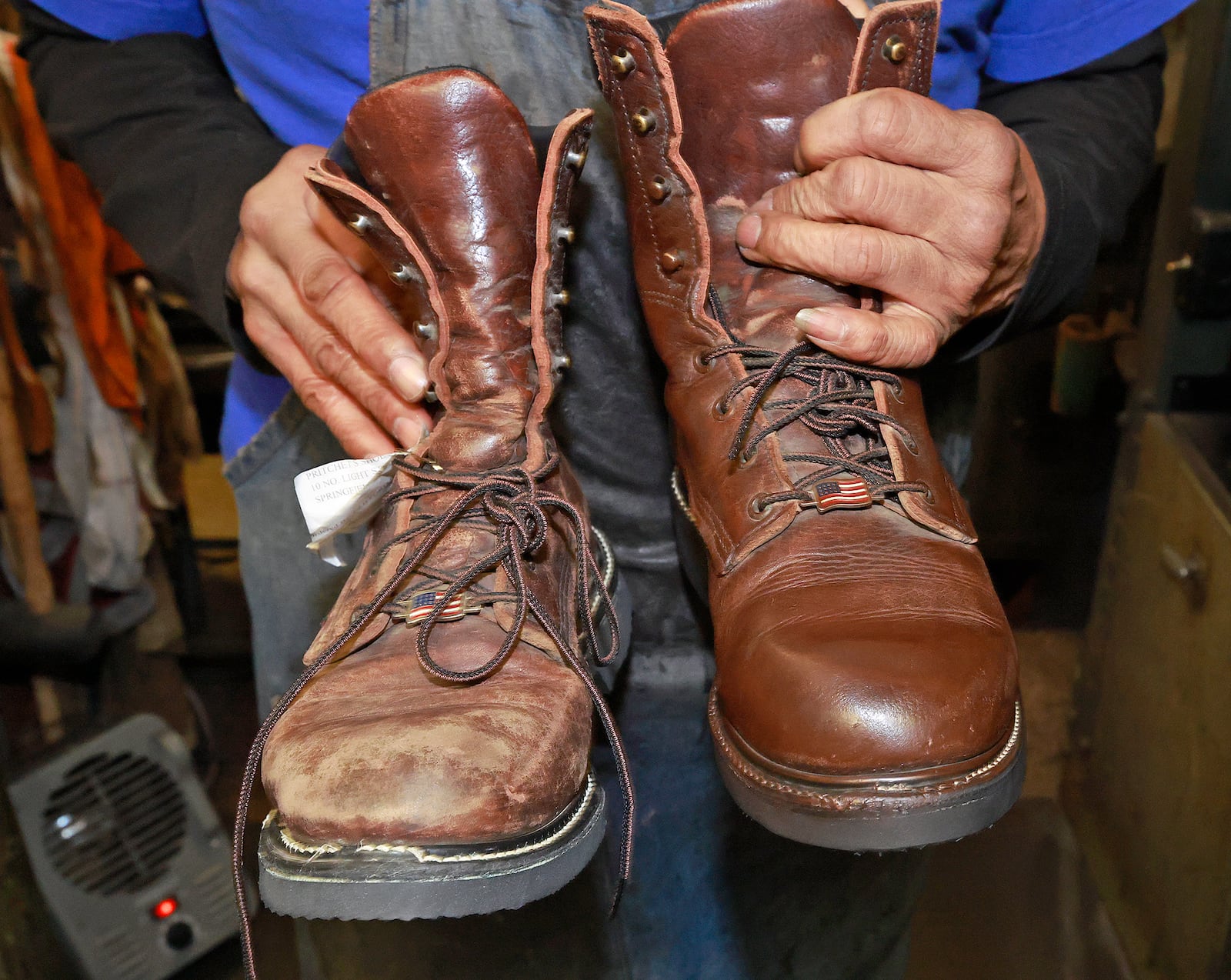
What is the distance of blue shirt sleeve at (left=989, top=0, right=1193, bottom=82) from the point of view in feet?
2.26

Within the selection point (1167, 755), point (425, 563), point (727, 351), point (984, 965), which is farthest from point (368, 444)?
point (1167, 755)

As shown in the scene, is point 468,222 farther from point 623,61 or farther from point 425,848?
point 425,848

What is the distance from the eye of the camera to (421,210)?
59 cm

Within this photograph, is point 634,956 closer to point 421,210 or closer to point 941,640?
point 941,640

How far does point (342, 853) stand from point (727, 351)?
37 centimetres

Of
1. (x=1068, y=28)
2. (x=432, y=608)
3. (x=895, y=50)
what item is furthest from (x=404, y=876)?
(x=1068, y=28)

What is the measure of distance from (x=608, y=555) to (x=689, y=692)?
220mm

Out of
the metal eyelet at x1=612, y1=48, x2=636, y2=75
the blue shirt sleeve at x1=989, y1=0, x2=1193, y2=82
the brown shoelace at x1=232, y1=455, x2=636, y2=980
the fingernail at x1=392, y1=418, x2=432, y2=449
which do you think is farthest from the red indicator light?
the blue shirt sleeve at x1=989, y1=0, x2=1193, y2=82

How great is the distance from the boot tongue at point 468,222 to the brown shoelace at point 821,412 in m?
0.13

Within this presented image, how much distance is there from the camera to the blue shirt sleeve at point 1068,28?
0.69 meters

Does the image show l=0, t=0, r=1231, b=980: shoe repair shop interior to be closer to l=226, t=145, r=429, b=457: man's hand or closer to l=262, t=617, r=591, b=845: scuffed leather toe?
l=262, t=617, r=591, b=845: scuffed leather toe

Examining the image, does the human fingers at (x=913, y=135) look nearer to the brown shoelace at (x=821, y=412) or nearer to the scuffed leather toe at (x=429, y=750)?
the brown shoelace at (x=821, y=412)

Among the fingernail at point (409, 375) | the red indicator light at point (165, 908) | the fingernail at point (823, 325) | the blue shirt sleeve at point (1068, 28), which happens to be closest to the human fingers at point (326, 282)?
the fingernail at point (409, 375)

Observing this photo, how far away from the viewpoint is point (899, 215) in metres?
0.56
